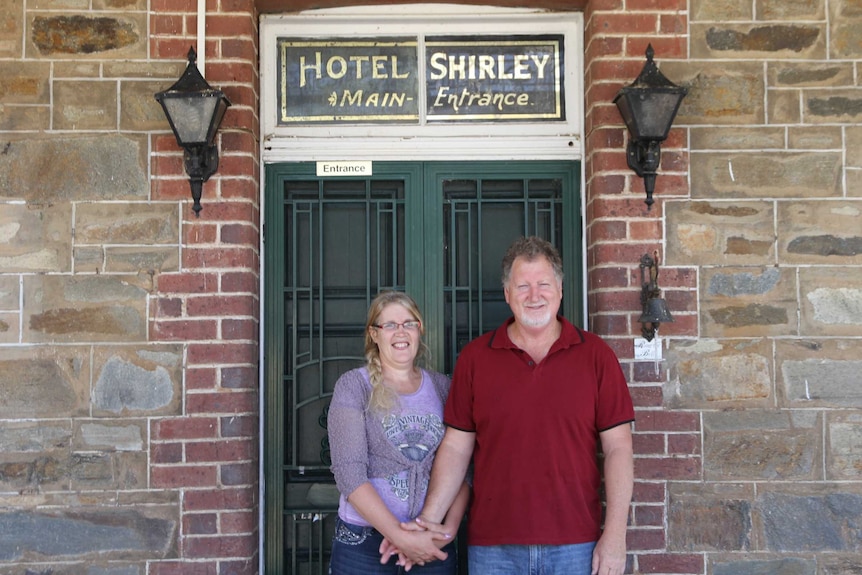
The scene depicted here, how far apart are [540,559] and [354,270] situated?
60.0 inches

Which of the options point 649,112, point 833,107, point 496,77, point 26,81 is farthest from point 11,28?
point 833,107

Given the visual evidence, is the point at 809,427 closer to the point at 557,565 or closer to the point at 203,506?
the point at 557,565

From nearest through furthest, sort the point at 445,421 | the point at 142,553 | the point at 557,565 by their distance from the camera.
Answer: the point at 557,565 → the point at 445,421 → the point at 142,553

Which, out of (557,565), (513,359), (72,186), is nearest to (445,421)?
(513,359)

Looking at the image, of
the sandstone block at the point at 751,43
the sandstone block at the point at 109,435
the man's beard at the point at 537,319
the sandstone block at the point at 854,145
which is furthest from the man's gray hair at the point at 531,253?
the sandstone block at the point at 109,435

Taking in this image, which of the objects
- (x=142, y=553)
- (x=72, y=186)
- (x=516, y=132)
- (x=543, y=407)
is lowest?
(x=142, y=553)

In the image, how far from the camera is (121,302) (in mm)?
3574

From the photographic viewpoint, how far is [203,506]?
11.5ft

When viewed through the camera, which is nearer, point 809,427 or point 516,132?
point 809,427

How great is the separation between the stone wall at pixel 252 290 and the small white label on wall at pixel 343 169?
13.1 inches

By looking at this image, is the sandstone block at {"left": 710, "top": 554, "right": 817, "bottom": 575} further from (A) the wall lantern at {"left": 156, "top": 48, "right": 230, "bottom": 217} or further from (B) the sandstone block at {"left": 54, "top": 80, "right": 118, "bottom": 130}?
(B) the sandstone block at {"left": 54, "top": 80, "right": 118, "bottom": 130}

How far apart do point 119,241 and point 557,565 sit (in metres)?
2.11

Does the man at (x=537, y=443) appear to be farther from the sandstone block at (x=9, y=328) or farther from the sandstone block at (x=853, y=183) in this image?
the sandstone block at (x=9, y=328)

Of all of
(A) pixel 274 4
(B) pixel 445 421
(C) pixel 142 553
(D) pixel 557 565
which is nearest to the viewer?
(D) pixel 557 565
